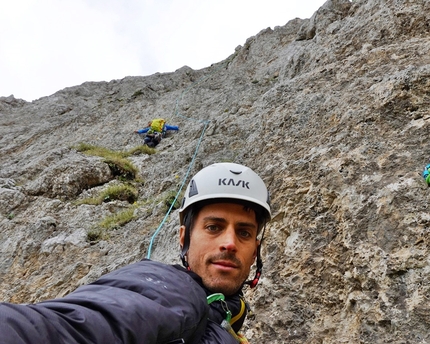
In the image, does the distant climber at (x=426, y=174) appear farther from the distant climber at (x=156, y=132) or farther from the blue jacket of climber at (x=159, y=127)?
the blue jacket of climber at (x=159, y=127)

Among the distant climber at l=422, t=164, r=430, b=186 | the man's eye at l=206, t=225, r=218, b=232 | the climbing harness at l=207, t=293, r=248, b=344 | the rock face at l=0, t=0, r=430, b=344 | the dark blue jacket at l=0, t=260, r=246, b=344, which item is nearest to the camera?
the dark blue jacket at l=0, t=260, r=246, b=344

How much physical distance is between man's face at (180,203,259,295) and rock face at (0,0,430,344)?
1.31m

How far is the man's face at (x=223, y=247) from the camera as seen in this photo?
2352mm

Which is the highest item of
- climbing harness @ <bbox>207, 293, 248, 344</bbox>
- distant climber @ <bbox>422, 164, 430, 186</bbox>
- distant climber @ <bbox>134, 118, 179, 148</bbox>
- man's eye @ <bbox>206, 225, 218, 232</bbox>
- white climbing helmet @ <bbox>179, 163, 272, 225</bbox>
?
distant climber @ <bbox>134, 118, 179, 148</bbox>

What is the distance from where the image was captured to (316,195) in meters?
4.34

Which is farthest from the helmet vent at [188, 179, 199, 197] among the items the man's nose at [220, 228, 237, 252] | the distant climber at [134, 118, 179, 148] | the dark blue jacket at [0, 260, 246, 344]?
the distant climber at [134, 118, 179, 148]

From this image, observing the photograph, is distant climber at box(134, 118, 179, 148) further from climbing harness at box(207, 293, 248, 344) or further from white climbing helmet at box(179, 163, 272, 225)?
climbing harness at box(207, 293, 248, 344)

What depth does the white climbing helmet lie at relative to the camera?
2.75 meters

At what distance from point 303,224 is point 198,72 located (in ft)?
71.5

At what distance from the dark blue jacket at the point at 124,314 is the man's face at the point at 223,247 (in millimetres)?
416

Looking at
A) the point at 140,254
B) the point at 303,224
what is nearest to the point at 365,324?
the point at 303,224

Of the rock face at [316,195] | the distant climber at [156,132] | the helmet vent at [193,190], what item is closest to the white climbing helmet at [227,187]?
the helmet vent at [193,190]

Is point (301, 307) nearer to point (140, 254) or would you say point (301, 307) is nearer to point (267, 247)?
point (267, 247)

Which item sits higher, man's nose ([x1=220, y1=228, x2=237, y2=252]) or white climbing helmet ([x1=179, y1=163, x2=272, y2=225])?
white climbing helmet ([x1=179, y1=163, x2=272, y2=225])
